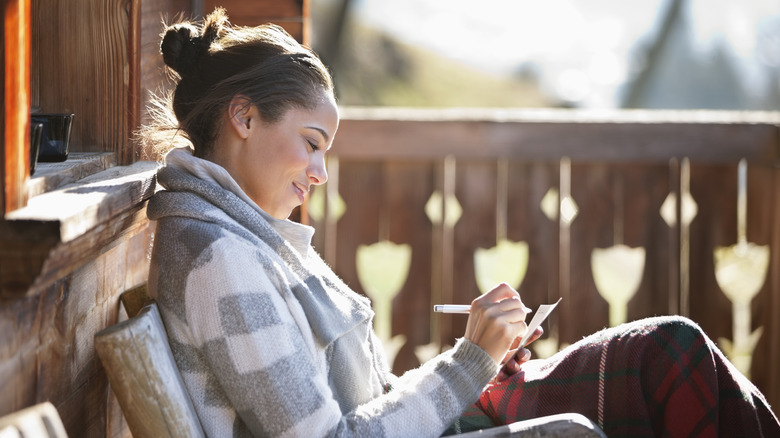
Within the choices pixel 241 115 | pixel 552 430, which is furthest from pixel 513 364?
pixel 241 115

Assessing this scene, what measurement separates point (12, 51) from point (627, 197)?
2487 mm

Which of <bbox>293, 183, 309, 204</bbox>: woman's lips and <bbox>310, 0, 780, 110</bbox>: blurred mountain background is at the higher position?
<bbox>310, 0, 780, 110</bbox>: blurred mountain background

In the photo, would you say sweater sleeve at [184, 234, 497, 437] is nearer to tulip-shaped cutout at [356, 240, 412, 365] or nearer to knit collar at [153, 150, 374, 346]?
knit collar at [153, 150, 374, 346]

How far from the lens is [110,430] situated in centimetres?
167

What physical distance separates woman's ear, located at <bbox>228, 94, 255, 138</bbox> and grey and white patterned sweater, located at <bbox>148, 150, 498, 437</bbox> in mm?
124

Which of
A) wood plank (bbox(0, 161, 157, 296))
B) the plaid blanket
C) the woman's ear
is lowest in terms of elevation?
the plaid blanket

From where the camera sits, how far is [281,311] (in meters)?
1.39

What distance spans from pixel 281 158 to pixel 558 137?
166 cm

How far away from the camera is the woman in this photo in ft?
4.45

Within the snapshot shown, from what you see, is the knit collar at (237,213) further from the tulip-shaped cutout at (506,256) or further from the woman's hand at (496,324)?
the tulip-shaped cutout at (506,256)

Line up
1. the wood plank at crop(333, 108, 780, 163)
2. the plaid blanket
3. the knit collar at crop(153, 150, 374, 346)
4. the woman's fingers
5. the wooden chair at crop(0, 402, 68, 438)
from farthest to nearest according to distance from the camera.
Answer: the wood plank at crop(333, 108, 780, 163), the woman's fingers, the plaid blanket, the knit collar at crop(153, 150, 374, 346), the wooden chair at crop(0, 402, 68, 438)

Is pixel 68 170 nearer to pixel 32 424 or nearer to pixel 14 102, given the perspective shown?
pixel 14 102

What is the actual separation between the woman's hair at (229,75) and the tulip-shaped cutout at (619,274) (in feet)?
5.57

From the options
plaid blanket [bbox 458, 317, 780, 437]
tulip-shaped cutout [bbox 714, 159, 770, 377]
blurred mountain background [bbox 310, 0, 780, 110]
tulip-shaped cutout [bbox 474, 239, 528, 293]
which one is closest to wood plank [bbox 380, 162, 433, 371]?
tulip-shaped cutout [bbox 474, 239, 528, 293]
